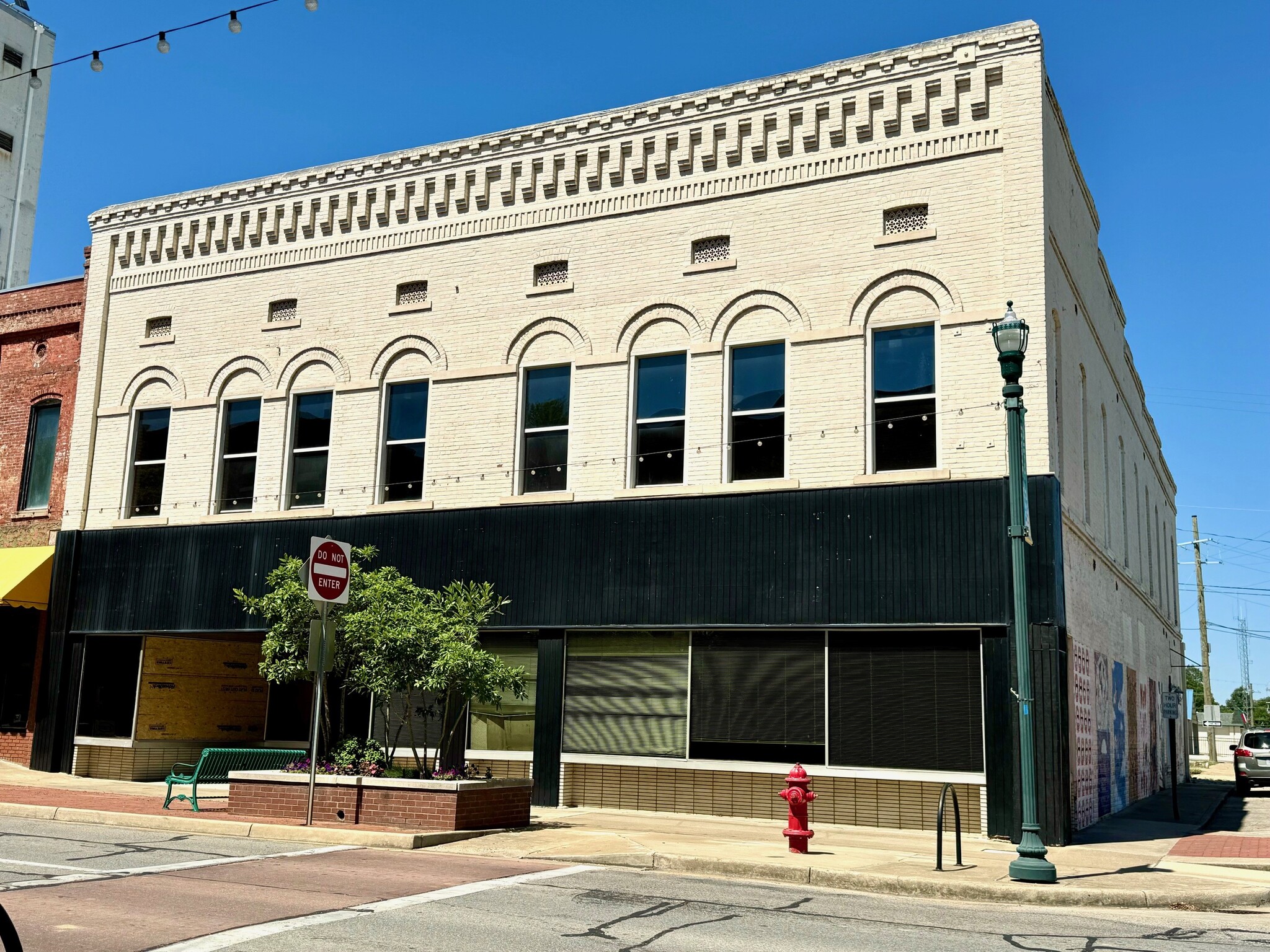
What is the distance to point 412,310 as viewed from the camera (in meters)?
21.9

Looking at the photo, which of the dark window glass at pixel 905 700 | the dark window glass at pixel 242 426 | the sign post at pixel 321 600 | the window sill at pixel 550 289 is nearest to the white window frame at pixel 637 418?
the window sill at pixel 550 289

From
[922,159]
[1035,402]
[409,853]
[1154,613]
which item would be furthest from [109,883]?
[1154,613]

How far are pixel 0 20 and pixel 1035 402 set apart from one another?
50.2m

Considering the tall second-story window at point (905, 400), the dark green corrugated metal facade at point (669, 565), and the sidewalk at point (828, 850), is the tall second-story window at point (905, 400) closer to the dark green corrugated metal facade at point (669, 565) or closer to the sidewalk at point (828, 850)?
the dark green corrugated metal facade at point (669, 565)

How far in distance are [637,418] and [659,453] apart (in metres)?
0.73

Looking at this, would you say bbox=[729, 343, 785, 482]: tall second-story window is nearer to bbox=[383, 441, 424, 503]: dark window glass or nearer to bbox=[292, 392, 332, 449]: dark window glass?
bbox=[383, 441, 424, 503]: dark window glass

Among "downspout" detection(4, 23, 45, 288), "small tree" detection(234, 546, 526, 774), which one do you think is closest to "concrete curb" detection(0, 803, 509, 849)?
"small tree" detection(234, 546, 526, 774)

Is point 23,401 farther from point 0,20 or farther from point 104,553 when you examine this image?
point 0,20

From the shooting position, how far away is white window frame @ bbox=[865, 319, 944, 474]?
17422 millimetres

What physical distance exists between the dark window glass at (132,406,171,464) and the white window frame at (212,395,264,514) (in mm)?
1366

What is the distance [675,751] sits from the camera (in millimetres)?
18312

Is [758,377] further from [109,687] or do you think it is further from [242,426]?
[109,687]

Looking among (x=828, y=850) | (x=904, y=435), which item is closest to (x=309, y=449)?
(x=904, y=435)

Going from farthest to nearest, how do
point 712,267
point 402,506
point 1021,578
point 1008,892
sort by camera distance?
point 402,506
point 712,267
point 1021,578
point 1008,892
